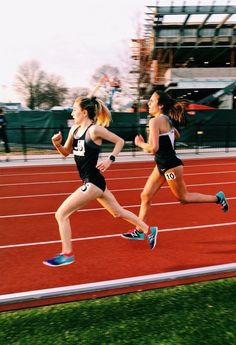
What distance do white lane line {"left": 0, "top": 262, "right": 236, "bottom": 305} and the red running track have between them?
95 mm

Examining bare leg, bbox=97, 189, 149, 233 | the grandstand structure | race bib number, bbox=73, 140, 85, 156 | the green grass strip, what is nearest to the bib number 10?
bare leg, bbox=97, 189, 149, 233

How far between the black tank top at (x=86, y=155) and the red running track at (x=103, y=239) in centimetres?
120

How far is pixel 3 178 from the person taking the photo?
1157 cm

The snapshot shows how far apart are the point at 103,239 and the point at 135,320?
2338mm

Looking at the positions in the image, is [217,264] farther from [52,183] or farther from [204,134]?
[204,134]

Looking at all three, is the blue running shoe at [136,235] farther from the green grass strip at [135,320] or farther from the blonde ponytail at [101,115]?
the blonde ponytail at [101,115]

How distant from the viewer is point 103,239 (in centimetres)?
534

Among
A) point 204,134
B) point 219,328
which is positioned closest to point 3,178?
point 219,328

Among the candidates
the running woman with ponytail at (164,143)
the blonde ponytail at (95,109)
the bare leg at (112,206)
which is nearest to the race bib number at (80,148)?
the blonde ponytail at (95,109)

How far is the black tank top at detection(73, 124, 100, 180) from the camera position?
13.0 feet

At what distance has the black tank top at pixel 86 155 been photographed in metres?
3.96

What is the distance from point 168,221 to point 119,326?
3.52 metres

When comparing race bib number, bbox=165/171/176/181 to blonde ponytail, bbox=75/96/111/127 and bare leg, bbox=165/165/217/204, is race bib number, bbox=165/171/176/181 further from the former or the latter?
blonde ponytail, bbox=75/96/111/127

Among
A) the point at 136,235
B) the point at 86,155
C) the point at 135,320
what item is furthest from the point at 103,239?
the point at 135,320
